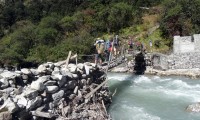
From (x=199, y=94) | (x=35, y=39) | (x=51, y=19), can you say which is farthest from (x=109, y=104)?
(x=51, y=19)

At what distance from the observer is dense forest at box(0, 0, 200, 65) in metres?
36.8

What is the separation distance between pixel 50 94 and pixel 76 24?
29.5 meters

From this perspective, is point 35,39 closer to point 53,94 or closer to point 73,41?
point 73,41

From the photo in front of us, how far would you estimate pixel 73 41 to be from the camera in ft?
121

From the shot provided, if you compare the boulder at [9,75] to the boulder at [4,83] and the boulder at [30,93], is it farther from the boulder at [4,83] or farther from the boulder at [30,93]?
the boulder at [30,93]

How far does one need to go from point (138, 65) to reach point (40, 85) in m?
18.7

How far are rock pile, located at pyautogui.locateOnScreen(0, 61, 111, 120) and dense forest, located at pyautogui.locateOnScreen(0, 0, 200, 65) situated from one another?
1636cm

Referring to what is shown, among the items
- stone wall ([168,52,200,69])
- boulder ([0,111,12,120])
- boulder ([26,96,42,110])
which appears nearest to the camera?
boulder ([0,111,12,120])

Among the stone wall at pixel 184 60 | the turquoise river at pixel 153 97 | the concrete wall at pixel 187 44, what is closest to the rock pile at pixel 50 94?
the turquoise river at pixel 153 97

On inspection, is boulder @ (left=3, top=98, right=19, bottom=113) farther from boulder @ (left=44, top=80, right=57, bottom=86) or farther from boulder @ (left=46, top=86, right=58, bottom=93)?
boulder @ (left=44, top=80, right=57, bottom=86)

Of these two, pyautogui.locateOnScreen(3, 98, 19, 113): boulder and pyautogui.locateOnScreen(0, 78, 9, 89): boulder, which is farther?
pyautogui.locateOnScreen(0, 78, 9, 89): boulder

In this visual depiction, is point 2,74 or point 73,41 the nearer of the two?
point 2,74

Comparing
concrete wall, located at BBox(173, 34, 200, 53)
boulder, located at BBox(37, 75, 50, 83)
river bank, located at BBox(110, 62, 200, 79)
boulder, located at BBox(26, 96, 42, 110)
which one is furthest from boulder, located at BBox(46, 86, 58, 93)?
concrete wall, located at BBox(173, 34, 200, 53)

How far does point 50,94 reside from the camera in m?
15.8
